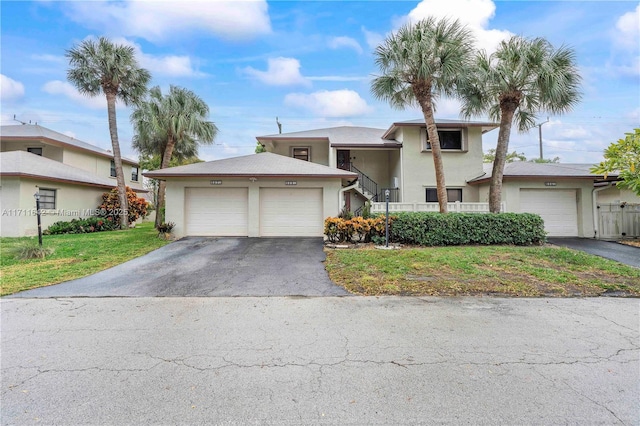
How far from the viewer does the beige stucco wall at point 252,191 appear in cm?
1220

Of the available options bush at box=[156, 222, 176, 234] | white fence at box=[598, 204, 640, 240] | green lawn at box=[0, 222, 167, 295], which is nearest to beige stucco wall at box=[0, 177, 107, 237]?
green lawn at box=[0, 222, 167, 295]

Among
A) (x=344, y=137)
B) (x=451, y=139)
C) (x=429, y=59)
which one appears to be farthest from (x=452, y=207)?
(x=344, y=137)

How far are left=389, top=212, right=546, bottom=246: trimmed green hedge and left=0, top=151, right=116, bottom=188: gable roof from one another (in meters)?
17.0

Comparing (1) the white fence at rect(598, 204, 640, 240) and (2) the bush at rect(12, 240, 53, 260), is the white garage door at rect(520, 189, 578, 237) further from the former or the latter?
(2) the bush at rect(12, 240, 53, 260)

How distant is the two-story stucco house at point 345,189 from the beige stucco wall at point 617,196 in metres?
0.07

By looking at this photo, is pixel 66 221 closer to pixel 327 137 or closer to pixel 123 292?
pixel 123 292

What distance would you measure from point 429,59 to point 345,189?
6.28m

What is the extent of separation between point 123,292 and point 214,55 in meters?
13.8

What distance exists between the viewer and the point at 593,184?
13078mm

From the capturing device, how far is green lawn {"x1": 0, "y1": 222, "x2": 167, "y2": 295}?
6.21 meters

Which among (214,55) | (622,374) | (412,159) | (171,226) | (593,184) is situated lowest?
(622,374)

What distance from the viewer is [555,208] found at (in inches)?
526

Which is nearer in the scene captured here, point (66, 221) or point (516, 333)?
point (516, 333)

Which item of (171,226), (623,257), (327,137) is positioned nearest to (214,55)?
(327,137)
